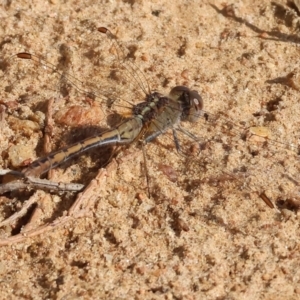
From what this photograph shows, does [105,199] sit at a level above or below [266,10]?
below

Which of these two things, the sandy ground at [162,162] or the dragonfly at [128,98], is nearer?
the sandy ground at [162,162]

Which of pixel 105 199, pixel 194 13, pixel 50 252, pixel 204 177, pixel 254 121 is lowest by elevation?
pixel 50 252

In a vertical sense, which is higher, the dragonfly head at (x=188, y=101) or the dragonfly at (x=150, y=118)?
the dragonfly head at (x=188, y=101)

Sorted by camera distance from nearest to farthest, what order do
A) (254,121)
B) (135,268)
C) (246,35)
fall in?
(135,268) → (254,121) → (246,35)

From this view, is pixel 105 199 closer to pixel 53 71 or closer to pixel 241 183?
pixel 241 183

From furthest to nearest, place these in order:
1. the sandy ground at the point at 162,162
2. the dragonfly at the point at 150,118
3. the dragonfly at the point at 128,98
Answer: the dragonfly at the point at 128,98 < the dragonfly at the point at 150,118 < the sandy ground at the point at 162,162

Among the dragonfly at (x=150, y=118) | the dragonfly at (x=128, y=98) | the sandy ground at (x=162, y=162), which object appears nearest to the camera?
the sandy ground at (x=162, y=162)

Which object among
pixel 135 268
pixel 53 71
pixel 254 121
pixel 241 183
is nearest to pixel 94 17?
pixel 53 71
